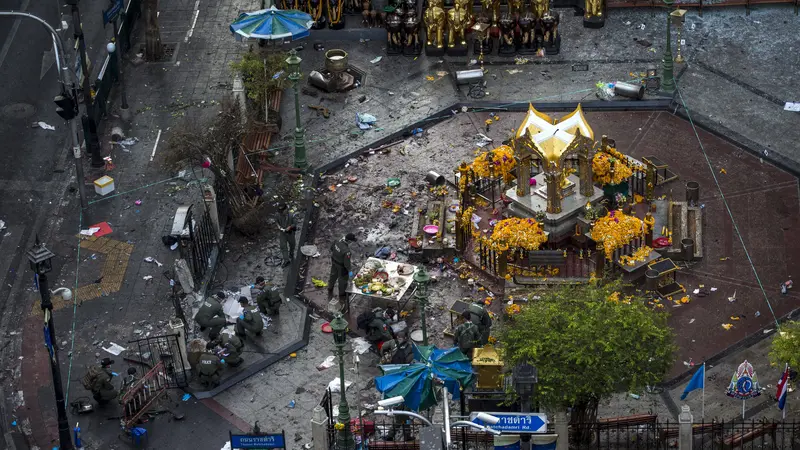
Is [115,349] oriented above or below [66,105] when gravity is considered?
below

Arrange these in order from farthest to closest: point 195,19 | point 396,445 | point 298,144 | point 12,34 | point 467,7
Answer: point 195,19 < point 12,34 < point 467,7 < point 298,144 < point 396,445

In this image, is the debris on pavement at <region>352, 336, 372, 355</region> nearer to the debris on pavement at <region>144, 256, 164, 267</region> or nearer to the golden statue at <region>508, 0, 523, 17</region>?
the debris on pavement at <region>144, 256, 164, 267</region>

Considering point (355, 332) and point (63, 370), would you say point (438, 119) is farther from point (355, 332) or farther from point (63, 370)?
point (63, 370)

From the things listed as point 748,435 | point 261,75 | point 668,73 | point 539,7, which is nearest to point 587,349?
point 748,435

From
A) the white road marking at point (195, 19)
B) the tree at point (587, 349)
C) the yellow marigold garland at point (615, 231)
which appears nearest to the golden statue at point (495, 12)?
the white road marking at point (195, 19)

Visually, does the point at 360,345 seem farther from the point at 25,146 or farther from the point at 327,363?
the point at 25,146

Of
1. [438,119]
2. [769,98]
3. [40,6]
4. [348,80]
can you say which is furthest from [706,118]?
[40,6]

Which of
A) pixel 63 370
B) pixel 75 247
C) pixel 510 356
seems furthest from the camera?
pixel 75 247
